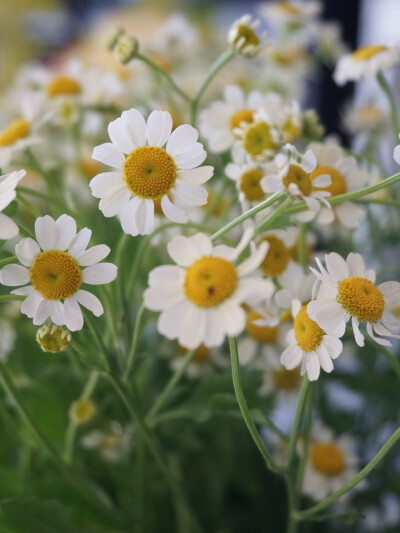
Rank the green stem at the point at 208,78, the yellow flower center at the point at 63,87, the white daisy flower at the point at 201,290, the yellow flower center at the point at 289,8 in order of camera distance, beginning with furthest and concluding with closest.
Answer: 1. the yellow flower center at the point at 289,8
2. the yellow flower center at the point at 63,87
3. the green stem at the point at 208,78
4. the white daisy flower at the point at 201,290

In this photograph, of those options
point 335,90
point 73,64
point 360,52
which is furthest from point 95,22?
point 360,52

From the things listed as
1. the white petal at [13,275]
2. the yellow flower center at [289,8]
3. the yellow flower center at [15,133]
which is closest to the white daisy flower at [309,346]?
the white petal at [13,275]

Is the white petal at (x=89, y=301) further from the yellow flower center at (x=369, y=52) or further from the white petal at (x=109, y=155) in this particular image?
the yellow flower center at (x=369, y=52)

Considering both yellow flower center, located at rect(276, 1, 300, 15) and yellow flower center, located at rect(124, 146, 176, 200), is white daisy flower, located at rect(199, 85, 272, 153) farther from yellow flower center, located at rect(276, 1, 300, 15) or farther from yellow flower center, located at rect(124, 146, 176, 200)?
yellow flower center, located at rect(276, 1, 300, 15)

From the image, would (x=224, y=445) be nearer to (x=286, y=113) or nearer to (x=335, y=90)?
(x=286, y=113)

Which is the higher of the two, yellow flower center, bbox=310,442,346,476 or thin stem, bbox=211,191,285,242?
thin stem, bbox=211,191,285,242

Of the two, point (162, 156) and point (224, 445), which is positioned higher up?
point (162, 156)

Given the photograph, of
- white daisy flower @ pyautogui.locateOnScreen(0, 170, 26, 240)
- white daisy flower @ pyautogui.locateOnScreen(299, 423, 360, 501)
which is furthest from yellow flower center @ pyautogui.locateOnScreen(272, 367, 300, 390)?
white daisy flower @ pyautogui.locateOnScreen(0, 170, 26, 240)
